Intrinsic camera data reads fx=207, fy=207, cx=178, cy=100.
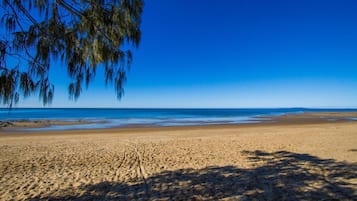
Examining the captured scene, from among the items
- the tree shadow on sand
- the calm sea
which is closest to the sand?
the tree shadow on sand

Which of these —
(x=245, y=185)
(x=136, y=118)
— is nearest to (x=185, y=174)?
(x=245, y=185)

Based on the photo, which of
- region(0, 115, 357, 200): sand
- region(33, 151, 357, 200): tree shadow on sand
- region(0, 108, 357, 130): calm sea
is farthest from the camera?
region(0, 108, 357, 130): calm sea

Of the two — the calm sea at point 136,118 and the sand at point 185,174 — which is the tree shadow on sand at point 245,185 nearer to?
the sand at point 185,174

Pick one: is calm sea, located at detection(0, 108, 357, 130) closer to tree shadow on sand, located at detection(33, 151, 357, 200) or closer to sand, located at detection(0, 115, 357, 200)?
sand, located at detection(0, 115, 357, 200)

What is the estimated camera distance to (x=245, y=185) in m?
4.55

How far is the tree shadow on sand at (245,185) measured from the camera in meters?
4.04

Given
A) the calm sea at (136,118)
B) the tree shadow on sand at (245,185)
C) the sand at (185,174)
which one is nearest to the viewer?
the tree shadow on sand at (245,185)

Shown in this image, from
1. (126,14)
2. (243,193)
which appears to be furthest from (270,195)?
(126,14)

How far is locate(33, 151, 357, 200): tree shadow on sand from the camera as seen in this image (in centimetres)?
404

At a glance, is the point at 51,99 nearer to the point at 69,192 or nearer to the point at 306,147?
the point at 69,192

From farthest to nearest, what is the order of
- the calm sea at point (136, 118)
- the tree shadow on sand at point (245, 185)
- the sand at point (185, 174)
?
the calm sea at point (136, 118) → the sand at point (185, 174) → the tree shadow on sand at point (245, 185)

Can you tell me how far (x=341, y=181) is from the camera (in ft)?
14.9

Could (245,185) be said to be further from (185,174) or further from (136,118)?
(136,118)

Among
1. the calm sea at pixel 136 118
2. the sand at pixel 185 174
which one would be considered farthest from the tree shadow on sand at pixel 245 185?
the calm sea at pixel 136 118
